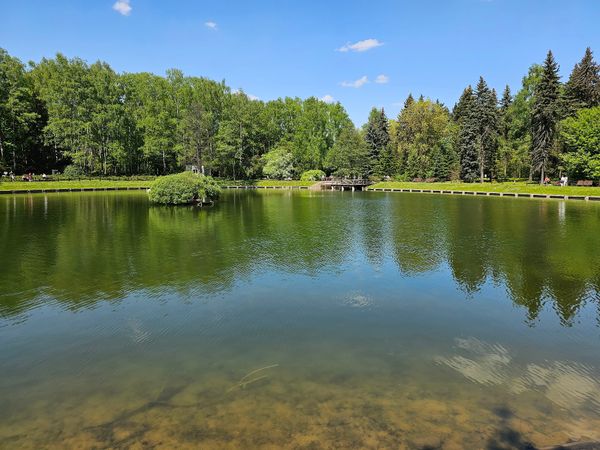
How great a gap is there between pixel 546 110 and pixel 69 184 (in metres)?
75.8

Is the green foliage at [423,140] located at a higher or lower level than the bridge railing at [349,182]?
higher

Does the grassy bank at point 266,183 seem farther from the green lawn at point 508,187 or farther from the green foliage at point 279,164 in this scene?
the green lawn at point 508,187

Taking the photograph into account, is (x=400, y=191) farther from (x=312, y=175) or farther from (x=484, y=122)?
(x=312, y=175)

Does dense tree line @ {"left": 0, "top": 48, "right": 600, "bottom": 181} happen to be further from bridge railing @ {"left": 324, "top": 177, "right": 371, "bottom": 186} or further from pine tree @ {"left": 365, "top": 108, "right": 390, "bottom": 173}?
bridge railing @ {"left": 324, "top": 177, "right": 371, "bottom": 186}

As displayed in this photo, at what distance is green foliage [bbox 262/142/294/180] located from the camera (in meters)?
87.6

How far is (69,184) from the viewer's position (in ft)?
218

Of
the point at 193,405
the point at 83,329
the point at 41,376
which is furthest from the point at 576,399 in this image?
the point at 83,329

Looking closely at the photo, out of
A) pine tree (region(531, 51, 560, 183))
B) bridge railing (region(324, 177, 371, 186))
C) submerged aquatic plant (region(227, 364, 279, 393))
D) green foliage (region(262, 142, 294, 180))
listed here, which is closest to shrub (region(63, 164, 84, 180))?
green foliage (region(262, 142, 294, 180))

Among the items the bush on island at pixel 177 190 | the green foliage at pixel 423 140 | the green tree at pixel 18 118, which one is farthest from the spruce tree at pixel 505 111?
the green tree at pixel 18 118

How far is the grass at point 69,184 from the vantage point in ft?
194

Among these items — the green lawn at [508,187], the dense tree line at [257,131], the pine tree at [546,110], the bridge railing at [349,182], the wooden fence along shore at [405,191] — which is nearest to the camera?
the green lawn at [508,187]

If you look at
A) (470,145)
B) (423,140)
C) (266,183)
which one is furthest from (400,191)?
(266,183)

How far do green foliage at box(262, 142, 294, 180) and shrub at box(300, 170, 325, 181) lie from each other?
3440 millimetres

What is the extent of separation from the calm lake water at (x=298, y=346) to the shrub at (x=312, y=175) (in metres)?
67.1
